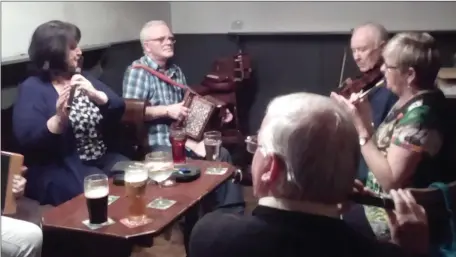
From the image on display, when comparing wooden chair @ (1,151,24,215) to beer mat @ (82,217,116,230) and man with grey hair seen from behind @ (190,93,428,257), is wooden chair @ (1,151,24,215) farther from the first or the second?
man with grey hair seen from behind @ (190,93,428,257)

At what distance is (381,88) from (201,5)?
2.13 m

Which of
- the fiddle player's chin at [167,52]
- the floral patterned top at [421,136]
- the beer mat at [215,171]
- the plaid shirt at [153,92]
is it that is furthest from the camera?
the fiddle player's chin at [167,52]

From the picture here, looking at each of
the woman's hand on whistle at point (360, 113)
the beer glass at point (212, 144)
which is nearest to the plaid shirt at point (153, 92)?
the beer glass at point (212, 144)

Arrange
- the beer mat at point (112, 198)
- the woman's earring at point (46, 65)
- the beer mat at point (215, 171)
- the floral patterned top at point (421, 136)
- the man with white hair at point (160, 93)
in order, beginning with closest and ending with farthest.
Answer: the floral patterned top at point (421, 136), the beer mat at point (112, 198), the beer mat at point (215, 171), the woman's earring at point (46, 65), the man with white hair at point (160, 93)

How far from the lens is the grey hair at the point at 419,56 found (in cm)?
196

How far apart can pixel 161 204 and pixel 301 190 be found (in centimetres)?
79

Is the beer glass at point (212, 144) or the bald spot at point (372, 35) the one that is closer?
the beer glass at point (212, 144)

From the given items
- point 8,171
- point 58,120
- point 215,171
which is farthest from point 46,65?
point 215,171

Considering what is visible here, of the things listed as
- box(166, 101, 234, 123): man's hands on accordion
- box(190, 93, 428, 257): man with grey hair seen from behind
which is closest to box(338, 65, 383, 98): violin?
box(166, 101, 234, 123): man's hands on accordion

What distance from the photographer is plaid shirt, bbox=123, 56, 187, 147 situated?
308 centimetres

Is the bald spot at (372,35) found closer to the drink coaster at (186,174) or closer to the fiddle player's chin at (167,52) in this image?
the fiddle player's chin at (167,52)

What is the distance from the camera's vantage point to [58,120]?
7.77 feet

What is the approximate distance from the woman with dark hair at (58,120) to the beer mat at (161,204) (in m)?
0.69

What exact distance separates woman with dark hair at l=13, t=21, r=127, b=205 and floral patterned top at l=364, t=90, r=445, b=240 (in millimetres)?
1297
